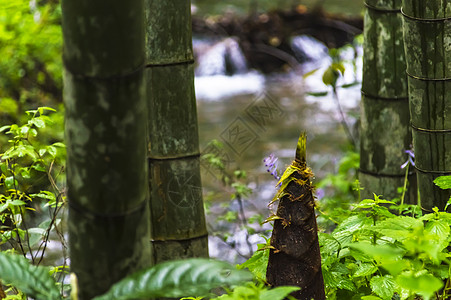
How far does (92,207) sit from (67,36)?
0.98ft

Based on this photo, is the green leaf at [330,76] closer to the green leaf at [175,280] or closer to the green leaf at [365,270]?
the green leaf at [365,270]

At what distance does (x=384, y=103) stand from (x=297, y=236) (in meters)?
1.14

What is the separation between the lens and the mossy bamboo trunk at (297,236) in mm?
1487

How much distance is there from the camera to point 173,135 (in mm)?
2072

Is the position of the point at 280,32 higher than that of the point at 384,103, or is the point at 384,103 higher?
the point at 280,32

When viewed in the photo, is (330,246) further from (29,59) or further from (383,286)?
(29,59)

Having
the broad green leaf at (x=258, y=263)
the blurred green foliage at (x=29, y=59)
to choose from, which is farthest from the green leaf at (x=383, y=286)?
the blurred green foliage at (x=29, y=59)

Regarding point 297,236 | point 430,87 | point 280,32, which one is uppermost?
point 280,32

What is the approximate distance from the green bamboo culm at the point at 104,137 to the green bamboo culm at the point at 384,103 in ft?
4.70

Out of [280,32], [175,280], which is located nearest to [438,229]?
[175,280]

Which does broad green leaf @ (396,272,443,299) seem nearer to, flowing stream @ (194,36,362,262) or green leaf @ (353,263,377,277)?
green leaf @ (353,263,377,277)

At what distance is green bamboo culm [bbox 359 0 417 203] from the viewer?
2424mm

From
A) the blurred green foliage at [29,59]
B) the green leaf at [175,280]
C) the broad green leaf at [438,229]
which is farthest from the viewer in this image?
the blurred green foliage at [29,59]

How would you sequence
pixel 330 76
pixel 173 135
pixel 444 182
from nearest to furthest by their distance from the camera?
pixel 444 182
pixel 173 135
pixel 330 76
